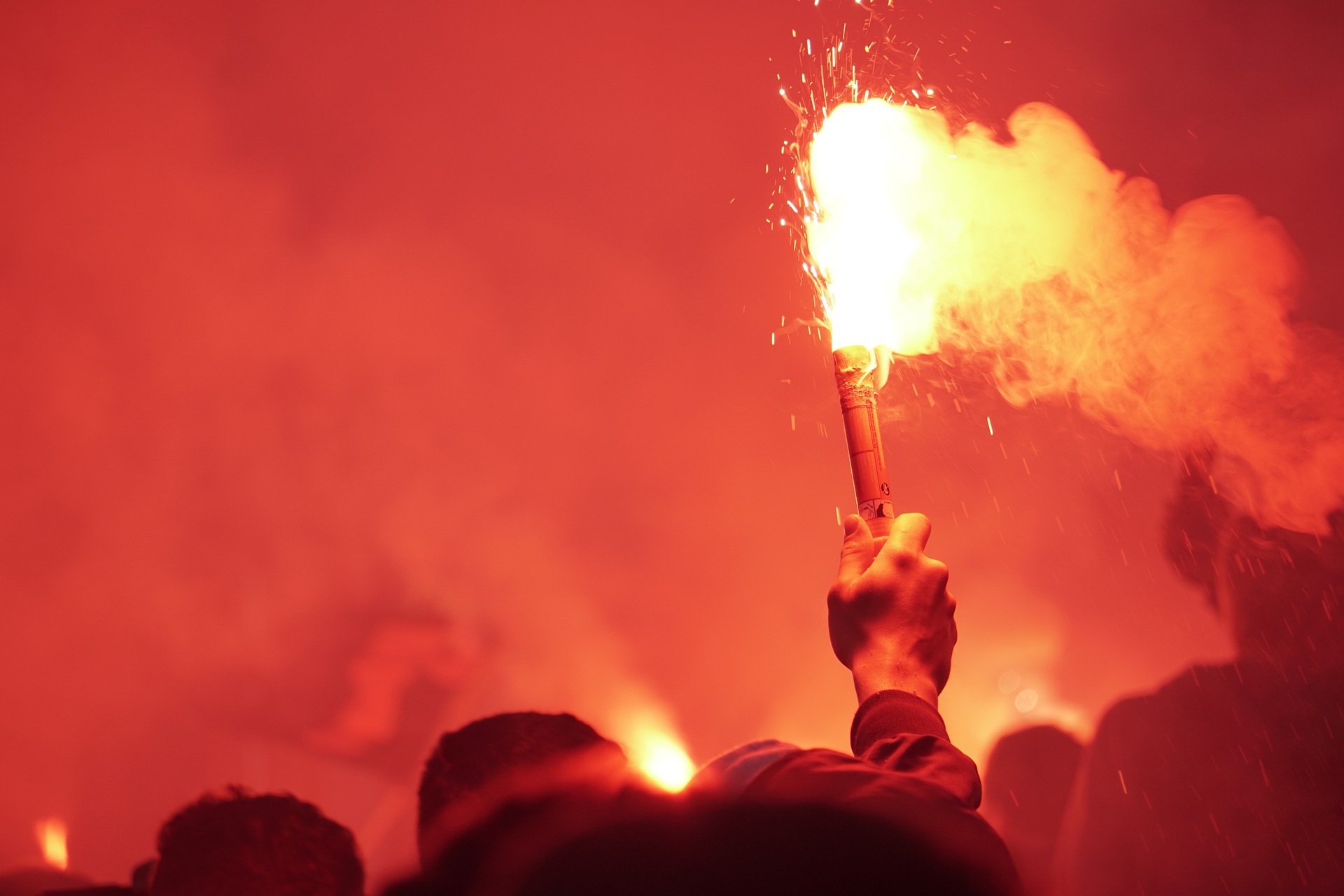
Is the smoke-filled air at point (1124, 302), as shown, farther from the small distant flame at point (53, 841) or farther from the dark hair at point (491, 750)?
the small distant flame at point (53, 841)

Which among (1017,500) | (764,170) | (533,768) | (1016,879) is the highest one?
(764,170)

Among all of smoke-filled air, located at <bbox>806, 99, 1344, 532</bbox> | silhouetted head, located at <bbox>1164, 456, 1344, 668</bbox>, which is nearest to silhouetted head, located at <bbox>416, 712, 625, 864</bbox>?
smoke-filled air, located at <bbox>806, 99, 1344, 532</bbox>

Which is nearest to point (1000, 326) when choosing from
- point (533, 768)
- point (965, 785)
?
point (965, 785)

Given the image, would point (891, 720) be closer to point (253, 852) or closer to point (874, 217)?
point (253, 852)

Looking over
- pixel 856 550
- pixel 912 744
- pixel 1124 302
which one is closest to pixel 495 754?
pixel 912 744

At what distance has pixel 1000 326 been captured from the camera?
1.63 m

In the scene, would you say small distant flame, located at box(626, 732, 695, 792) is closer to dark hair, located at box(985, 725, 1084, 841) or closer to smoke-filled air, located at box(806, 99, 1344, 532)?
dark hair, located at box(985, 725, 1084, 841)

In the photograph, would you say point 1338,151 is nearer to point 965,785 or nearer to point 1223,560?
point 1223,560

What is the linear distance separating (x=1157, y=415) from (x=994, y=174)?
0.54 metres

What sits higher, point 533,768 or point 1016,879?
point 533,768

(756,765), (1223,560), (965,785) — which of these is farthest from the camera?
(1223,560)

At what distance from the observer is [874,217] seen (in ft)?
4.46

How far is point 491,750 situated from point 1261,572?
4.68 feet

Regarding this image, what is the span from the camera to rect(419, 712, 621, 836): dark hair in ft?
2.35
